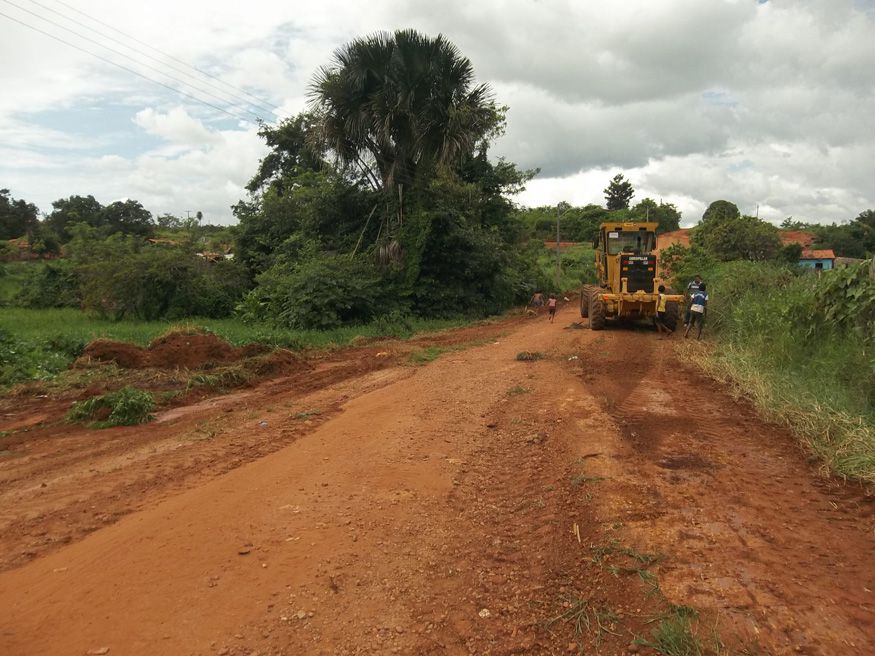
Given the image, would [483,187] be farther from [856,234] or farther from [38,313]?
[856,234]

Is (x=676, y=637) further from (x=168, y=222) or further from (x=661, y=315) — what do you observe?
(x=168, y=222)

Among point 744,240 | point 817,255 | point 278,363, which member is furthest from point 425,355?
point 817,255

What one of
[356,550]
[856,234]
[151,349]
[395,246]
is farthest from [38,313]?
[856,234]

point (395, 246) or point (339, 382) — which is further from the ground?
point (395, 246)

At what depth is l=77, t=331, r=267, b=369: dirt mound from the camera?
12047 mm

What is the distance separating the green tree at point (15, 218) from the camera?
139ft

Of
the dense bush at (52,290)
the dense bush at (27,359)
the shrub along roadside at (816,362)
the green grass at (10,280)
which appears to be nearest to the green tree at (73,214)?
the green grass at (10,280)

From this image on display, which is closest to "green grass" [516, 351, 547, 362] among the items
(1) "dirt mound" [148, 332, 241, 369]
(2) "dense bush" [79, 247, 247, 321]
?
(1) "dirt mound" [148, 332, 241, 369]

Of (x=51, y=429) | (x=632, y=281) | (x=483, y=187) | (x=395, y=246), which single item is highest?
(x=483, y=187)

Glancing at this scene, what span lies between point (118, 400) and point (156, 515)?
4641 millimetres

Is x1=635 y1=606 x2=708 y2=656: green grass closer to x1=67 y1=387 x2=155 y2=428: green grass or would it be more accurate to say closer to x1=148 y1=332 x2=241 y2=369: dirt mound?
x1=67 y1=387 x2=155 y2=428: green grass

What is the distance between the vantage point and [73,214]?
4488cm

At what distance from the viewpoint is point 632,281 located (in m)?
16.3

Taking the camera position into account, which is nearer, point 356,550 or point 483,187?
point 356,550
